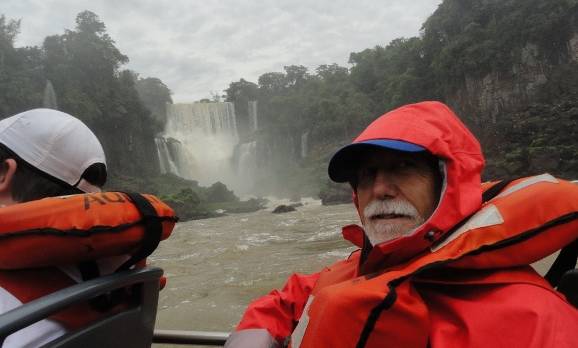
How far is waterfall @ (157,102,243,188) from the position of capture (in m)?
37.2

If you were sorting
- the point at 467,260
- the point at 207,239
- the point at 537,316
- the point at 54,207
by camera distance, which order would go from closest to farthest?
the point at 537,316 < the point at 467,260 < the point at 54,207 < the point at 207,239

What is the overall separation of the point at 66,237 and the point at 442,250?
2.61 ft

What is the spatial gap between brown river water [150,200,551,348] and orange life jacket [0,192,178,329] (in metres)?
3.72

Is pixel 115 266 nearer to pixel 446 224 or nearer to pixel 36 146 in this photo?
pixel 36 146

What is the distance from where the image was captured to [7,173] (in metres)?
1.16

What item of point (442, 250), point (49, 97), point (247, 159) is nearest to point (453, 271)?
point (442, 250)

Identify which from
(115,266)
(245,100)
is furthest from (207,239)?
(245,100)

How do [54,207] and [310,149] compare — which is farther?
[310,149]

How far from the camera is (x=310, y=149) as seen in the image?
135 feet

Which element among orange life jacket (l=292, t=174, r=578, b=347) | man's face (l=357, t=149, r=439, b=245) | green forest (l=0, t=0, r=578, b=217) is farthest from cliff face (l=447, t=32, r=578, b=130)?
orange life jacket (l=292, t=174, r=578, b=347)

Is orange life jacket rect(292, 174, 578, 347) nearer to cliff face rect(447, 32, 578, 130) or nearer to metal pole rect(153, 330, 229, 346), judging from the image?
metal pole rect(153, 330, 229, 346)

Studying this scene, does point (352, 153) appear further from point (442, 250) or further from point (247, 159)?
point (247, 159)

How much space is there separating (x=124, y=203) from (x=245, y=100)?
4725cm

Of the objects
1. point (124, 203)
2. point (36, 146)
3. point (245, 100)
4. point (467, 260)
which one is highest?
point (245, 100)
